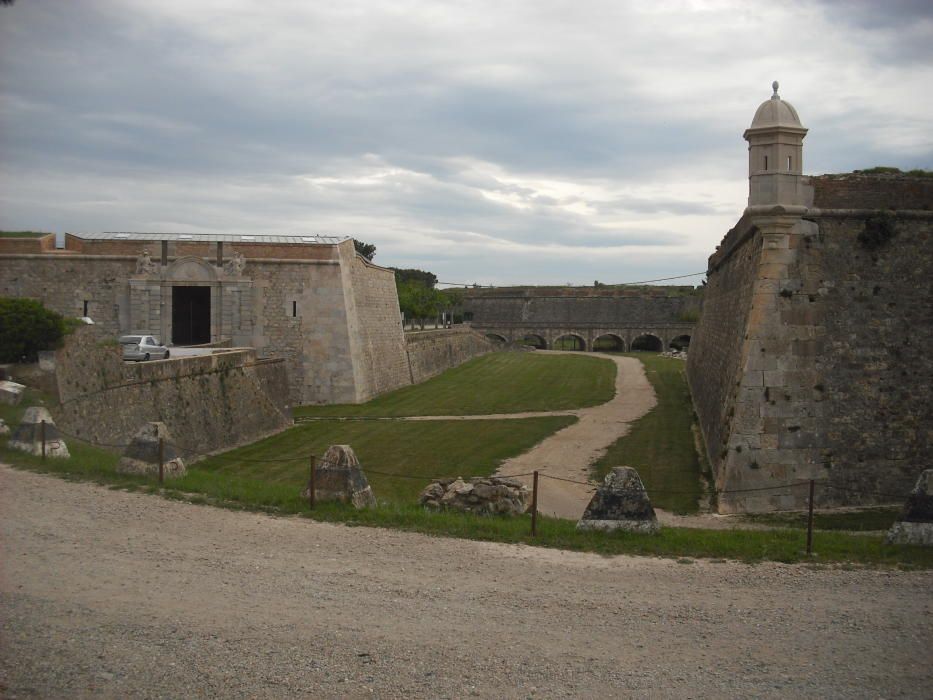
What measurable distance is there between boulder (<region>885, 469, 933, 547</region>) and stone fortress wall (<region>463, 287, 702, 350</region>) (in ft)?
188

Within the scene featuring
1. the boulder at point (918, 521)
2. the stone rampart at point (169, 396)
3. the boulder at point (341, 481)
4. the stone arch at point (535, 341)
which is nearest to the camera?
the boulder at point (918, 521)

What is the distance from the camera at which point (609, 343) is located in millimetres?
73375

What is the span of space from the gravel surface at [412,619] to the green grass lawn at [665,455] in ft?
19.9

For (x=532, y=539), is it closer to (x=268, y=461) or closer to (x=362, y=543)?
(x=362, y=543)

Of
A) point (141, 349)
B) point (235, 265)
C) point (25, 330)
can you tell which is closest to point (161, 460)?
point (25, 330)

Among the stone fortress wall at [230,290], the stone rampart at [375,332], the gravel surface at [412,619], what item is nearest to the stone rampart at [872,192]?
the gravel surface at [412,619]

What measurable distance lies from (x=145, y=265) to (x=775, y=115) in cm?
2002

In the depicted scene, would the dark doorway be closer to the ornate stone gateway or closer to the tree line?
the ornate stone gateway

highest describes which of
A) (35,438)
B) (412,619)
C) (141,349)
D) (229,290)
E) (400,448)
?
(229,290)

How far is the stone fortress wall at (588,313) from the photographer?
66938mm

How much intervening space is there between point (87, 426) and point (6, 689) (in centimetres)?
1096

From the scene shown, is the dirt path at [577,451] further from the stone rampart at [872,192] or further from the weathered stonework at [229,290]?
the weathered stonework at [229,290]

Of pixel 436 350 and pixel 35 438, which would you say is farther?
pixel 436 350

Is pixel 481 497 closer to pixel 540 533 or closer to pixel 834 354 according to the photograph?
pixel 540 533
